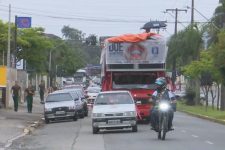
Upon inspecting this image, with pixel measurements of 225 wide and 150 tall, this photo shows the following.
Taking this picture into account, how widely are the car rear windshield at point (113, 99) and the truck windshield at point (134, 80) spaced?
462 cm

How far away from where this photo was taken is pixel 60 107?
37625mm

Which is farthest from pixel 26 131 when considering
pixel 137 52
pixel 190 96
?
pixel 190 96

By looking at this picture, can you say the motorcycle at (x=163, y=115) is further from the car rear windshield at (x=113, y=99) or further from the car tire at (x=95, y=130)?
the car rear windshield at (x=113, y=99)

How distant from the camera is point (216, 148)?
20328mm

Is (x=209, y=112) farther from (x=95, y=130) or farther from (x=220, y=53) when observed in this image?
(x=95, y=130)

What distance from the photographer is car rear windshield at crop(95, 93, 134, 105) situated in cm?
2803

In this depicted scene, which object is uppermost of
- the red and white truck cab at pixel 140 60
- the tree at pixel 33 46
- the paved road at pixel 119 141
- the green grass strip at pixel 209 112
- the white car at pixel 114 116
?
the tree at pixel 33 46

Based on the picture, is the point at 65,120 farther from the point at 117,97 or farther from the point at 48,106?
the point at 117,97

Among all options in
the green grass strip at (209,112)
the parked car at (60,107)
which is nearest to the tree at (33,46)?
the green grass strip at (209,112)

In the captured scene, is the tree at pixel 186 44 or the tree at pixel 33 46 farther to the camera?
the tree at pixel 186 44

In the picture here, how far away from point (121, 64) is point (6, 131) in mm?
6614

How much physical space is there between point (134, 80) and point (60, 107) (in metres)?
5.74

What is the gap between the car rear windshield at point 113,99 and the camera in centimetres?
2803

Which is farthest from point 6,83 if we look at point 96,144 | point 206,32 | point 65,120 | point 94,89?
point 96,144
